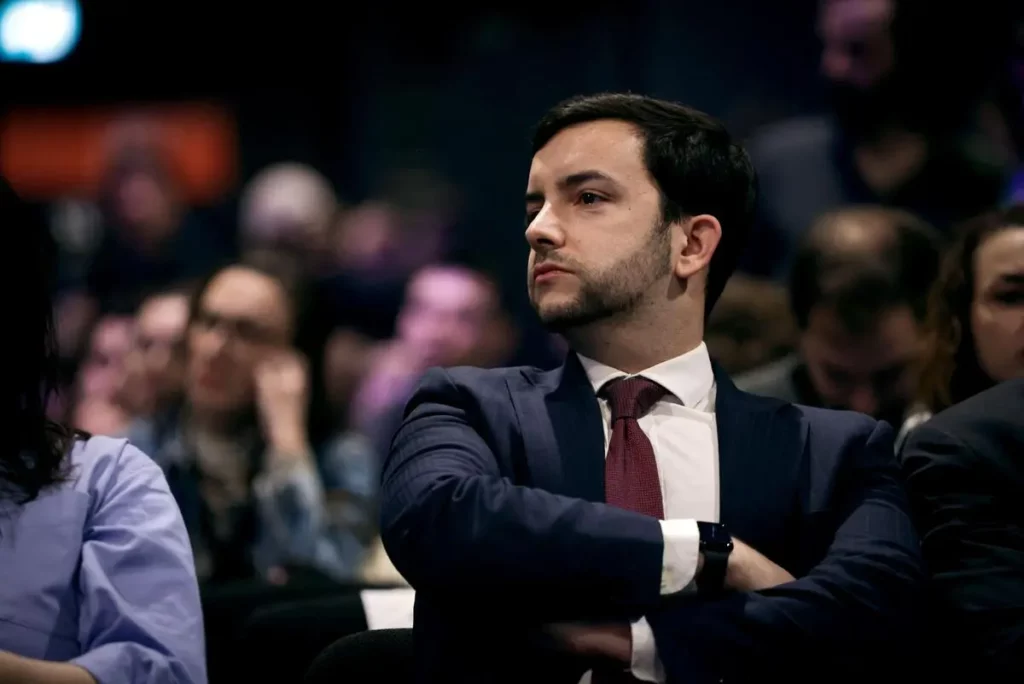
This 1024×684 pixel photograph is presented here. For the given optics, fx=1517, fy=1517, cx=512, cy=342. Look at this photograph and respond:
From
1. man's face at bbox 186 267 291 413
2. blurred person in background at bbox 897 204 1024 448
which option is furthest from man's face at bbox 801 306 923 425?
man's face at bbox 186 267 291 413

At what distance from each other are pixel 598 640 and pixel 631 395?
1.38 ft

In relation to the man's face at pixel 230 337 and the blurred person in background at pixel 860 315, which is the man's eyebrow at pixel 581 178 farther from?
the man's face at pixel 230 337

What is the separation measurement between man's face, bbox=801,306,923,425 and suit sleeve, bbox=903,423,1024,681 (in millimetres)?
999

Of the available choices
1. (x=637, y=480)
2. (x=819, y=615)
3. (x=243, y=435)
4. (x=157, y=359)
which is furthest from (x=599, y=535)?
(x=157, y=359)

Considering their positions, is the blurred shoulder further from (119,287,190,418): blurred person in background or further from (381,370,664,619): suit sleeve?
(119,287,190,418): blurred person in background

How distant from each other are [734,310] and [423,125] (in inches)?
163

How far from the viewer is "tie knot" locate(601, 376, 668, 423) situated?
229 centimetres

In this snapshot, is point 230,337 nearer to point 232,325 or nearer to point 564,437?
point 232,325

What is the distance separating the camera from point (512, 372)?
2367 mm

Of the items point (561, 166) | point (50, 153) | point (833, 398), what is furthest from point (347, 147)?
point (561, 166)

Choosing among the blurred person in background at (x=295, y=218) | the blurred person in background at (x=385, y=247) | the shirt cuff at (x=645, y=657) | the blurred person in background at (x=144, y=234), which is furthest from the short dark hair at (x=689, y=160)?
the blurred person in background at (x=144, y=234)

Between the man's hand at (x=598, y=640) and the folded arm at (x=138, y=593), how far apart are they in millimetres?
549

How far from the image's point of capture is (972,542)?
2.22 metres

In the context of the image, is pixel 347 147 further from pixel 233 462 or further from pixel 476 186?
pixel 233 462
